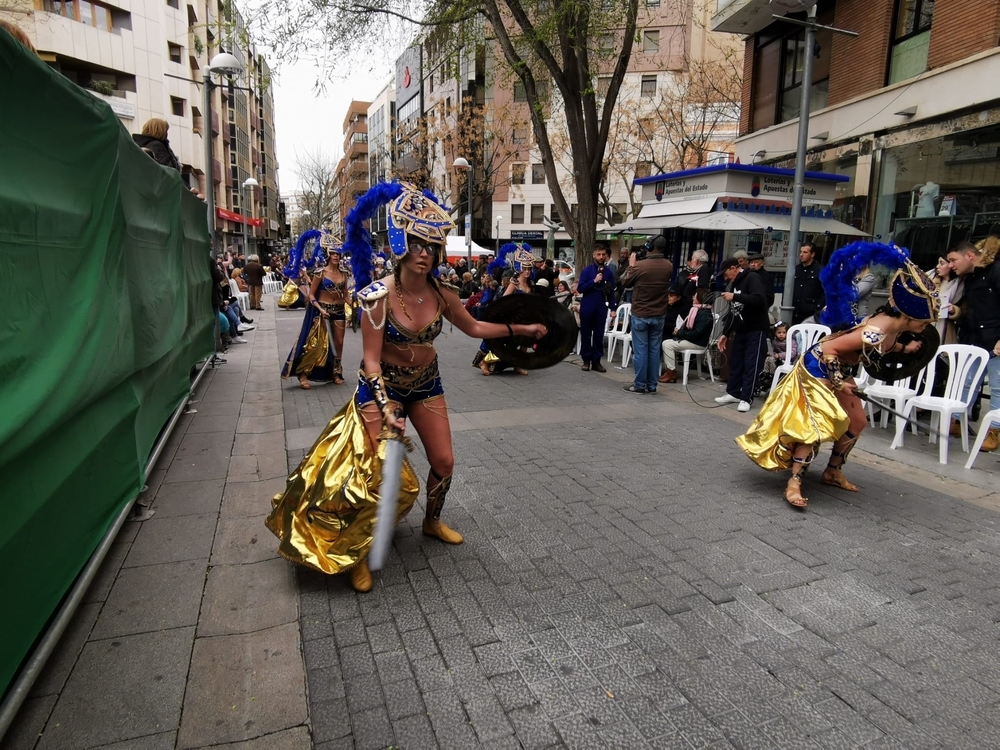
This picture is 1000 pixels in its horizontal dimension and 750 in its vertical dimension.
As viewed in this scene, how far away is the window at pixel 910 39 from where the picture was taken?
11.9 metres

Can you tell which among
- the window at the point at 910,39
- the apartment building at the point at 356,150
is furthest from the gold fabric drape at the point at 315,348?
the apartment building at the point at 356,150

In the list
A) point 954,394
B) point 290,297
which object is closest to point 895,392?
point 954,394

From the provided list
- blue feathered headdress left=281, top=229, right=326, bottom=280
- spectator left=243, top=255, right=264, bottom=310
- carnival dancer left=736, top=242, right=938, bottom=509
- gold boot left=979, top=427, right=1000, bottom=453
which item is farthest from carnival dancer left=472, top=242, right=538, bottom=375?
spectator left=243, top=255, right=264, bottom=310

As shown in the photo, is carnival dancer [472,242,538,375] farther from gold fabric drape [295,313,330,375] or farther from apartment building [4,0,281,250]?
apartment building [4,0,281,250]

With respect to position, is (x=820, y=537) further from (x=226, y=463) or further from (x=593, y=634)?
(x=226, y=463)

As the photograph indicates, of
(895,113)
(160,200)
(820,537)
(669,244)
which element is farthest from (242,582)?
(895,113)

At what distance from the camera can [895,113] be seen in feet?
40.1

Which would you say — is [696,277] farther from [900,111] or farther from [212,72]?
[212,72]

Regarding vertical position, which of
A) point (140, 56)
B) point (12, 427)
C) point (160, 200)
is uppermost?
point (140, 56)

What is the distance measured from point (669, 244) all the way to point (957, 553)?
1083cm

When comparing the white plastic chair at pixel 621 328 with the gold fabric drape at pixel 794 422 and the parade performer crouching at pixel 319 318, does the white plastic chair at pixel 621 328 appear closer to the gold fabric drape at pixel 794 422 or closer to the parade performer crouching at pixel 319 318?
the parade performer crouching at pixel 319 318

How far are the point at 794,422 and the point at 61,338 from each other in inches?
174

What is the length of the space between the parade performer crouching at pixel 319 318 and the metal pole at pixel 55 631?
4.56m

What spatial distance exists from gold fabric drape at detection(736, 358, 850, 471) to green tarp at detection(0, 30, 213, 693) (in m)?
4.14
